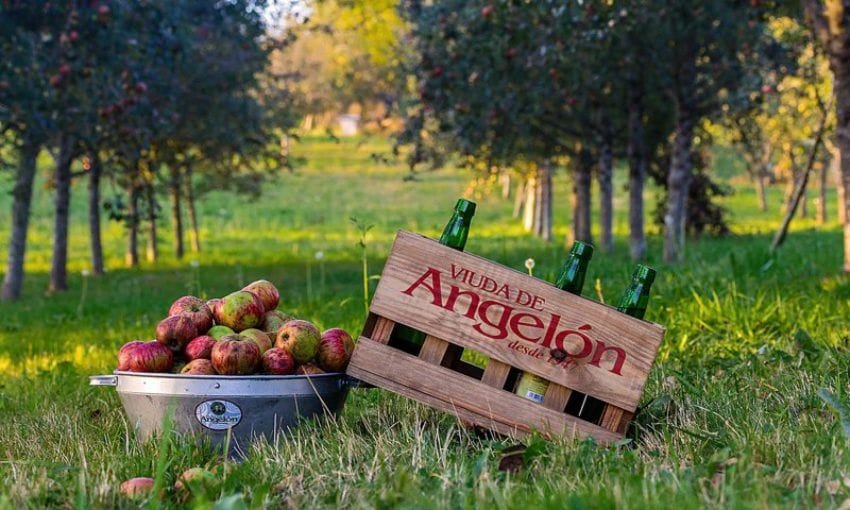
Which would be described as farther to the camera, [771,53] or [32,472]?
[771,53]

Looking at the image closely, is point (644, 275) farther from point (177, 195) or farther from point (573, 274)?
point (177, 195)

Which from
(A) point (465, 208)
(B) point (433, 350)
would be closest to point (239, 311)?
(B) point (433, 350)

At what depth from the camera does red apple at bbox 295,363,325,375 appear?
14.5 ft

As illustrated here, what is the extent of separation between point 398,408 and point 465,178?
4492 centimetres

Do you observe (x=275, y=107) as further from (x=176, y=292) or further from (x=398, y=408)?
(x=398, y=408)

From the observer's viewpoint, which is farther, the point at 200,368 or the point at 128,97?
the point at 128,97

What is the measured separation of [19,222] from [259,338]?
1003 cm

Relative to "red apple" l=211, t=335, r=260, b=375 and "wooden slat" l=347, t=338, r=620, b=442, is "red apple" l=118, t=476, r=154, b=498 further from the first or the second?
"wooden slat" l=347, t=338, r=620, b=442

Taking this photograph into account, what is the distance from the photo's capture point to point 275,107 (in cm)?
1973

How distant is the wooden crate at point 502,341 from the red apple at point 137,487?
107 centimetres

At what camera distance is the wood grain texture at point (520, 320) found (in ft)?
13.7

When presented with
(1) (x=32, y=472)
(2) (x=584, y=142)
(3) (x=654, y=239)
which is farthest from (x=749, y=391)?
(3) (x=654, y=239)

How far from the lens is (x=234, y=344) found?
430cm

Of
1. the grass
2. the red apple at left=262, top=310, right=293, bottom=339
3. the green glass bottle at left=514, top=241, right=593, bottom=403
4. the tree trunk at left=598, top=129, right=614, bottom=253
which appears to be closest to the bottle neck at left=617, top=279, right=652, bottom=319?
the green glass bottle at left=514, top=241, right=593, bottom=403
